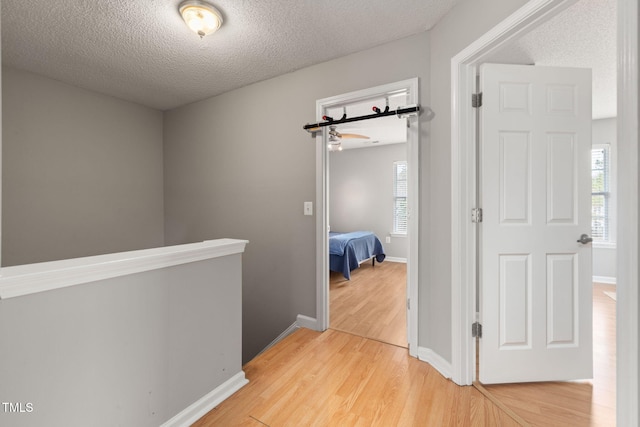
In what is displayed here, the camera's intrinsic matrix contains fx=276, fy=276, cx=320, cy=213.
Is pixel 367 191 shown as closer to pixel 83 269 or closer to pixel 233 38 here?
pixel 233 38

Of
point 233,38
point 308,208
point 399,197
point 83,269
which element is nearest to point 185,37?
point 233,38

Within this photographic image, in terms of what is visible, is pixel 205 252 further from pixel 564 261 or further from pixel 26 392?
pixel 564 261

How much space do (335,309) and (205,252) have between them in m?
2.00

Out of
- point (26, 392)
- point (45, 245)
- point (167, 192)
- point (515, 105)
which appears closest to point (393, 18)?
point (515, 105)

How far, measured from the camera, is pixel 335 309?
316 cm

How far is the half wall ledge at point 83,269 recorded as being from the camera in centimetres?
97

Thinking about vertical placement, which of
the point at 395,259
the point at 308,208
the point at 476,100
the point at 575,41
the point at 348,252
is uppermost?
the point at 575,41

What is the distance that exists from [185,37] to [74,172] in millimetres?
2031

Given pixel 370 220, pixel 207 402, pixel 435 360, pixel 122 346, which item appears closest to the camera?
pixel 122 346

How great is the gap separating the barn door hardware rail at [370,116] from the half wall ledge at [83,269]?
1.42 metres

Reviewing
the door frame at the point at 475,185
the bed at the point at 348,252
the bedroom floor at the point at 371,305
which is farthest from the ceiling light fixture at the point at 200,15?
the bed at the point at 348,252

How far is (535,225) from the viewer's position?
178 centimetres

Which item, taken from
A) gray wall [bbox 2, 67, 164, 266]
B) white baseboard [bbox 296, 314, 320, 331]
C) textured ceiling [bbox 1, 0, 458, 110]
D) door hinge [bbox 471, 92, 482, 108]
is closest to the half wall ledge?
white baseboard [bbox 296, 314, 320, 331]

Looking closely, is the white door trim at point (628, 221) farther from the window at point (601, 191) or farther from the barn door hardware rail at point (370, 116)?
the window at point (601, 191)
